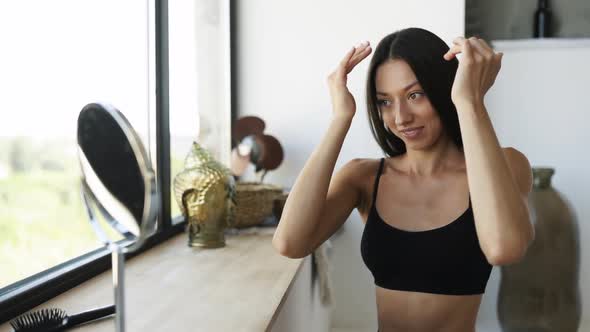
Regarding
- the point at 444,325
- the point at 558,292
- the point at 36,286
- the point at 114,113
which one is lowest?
the point at 558,292

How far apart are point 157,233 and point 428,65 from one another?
3.45 feet

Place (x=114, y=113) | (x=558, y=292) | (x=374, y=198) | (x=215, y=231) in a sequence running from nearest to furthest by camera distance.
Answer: (x=114, y=113), (x=374, y=198), (x=215, y=231), (x=558, y=292)

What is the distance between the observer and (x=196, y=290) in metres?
1.33

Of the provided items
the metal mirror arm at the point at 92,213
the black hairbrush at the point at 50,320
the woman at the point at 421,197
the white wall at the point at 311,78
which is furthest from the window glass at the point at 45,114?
the white wall at the point at 311,78

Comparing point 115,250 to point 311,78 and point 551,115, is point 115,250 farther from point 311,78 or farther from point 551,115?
point 551,115

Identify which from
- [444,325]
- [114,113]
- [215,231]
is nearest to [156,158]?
[215,231]

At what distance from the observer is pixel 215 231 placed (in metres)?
1.82

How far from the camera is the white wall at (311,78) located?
259cm

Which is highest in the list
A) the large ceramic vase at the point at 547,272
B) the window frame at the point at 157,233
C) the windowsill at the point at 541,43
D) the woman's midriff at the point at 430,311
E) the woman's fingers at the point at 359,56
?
the windowsill at the point at 541,43

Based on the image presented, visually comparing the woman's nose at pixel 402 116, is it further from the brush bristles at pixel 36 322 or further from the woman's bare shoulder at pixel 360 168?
the brush bristles at pixel 36 322

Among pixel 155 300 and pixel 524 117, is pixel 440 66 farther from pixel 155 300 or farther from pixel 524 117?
pixel 524 117

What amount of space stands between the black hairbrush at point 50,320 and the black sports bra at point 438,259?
61 cm

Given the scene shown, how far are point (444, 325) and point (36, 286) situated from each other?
0.84 m

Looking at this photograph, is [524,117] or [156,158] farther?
[524,117]
